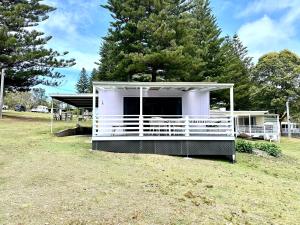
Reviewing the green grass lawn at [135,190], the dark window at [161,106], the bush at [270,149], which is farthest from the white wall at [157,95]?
the green grass lawn at [135,190]

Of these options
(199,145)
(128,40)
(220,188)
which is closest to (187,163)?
(199,145)

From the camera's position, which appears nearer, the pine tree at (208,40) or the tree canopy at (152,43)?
the tree canopy at (152,43)

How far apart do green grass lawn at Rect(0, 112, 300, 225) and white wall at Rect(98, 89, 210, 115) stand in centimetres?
435

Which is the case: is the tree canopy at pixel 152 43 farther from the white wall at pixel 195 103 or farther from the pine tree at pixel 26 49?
the white wall at pixel 195 103

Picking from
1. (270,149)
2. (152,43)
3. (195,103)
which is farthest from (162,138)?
(152,43)

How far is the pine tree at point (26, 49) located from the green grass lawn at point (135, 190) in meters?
17.4

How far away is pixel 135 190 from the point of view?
8.09 m

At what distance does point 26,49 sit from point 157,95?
16.5 meters

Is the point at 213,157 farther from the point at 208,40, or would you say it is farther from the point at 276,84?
the point at 276,84

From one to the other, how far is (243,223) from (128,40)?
22881mm

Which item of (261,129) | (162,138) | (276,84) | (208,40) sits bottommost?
(162,138)

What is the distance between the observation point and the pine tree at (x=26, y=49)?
2822cm

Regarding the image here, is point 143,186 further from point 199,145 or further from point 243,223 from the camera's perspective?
point 199,145

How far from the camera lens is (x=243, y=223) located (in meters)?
6.48
